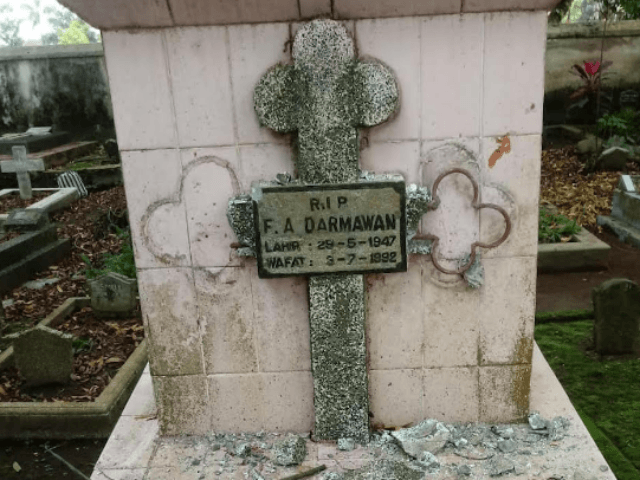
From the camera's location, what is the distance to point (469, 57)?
8.33 ft

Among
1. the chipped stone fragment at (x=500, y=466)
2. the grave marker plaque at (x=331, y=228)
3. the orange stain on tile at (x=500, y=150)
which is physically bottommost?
the chipped stone fragment at (x=500, y=466)

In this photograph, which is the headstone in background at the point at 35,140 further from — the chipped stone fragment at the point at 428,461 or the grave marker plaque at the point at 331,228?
the chipped stone fragment at the point at 428,461

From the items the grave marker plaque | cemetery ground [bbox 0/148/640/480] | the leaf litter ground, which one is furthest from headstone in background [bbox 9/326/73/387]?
the grave marker plaque

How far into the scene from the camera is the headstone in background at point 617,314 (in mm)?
5157

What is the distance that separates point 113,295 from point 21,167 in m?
5.49

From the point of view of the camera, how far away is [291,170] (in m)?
2.71

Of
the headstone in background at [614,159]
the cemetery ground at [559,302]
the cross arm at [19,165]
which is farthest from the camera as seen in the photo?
the headstone in background at [614,159]

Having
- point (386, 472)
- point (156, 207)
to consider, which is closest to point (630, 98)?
point (386, 472)

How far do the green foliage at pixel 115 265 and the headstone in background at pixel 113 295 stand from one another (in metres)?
0.54

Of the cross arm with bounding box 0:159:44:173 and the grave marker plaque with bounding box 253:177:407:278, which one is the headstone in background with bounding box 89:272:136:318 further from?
the cross arm with bounding box 0:159:44:173

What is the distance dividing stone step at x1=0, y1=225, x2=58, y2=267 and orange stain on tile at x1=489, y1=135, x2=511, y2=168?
6.62m

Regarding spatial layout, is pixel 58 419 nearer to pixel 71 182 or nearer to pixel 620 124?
pixel 71 182

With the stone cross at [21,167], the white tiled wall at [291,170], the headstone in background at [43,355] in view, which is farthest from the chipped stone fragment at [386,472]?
the stone cross at [21,167]

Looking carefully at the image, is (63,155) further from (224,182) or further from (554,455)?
(554,455)
